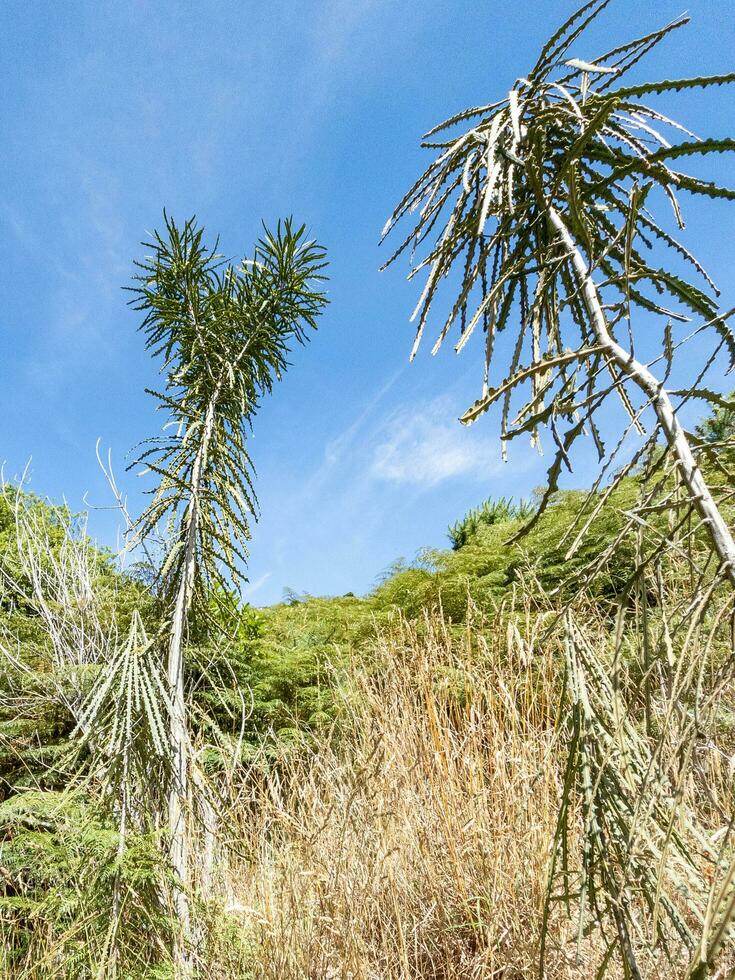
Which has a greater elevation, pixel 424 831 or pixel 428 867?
pixel 424 831

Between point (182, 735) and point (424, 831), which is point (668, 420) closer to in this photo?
point (182, 735)

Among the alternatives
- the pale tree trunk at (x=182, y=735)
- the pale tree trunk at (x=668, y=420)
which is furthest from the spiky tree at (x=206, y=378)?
the pale tree trunk at (x=668, y=420)

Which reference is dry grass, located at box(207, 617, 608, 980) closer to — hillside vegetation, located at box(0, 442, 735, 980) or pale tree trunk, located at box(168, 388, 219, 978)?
hillside vegetation, located at box(0, 442, 735, 980)

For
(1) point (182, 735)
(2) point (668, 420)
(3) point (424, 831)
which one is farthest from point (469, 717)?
(2) point (668, 420)

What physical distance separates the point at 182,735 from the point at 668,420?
6.61 feet

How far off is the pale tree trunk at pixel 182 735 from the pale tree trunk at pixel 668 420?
185cm

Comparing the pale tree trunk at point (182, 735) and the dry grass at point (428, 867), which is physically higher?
the pale tree trunk at point (182, 735)

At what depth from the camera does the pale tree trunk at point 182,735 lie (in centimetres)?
192

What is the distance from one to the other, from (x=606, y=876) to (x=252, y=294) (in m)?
2.74

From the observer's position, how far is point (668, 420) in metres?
0.75

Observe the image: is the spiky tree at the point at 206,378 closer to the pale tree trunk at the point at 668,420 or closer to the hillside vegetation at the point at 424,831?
the hillside vegetation at the point at 424,831

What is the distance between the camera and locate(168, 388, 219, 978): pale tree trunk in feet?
6.29

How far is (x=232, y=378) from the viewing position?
2.63 m

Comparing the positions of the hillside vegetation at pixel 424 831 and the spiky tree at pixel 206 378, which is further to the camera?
the spiky tree at pixel 206 378
